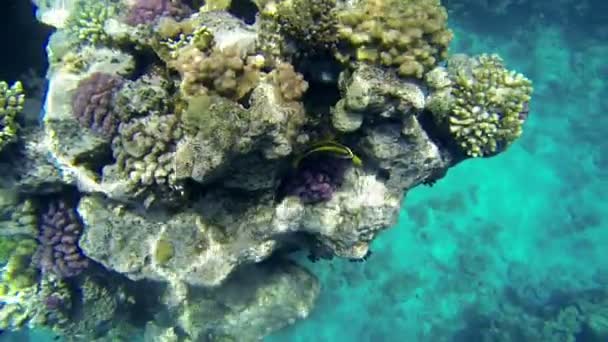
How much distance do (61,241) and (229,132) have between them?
369 centimetres

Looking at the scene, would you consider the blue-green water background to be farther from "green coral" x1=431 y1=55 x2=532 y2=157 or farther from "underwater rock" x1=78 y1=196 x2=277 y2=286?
"green coral" x1=431 y1=55 x2=532 y2=157

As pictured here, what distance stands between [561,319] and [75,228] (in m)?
13.9

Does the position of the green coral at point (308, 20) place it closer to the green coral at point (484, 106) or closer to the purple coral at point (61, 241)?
the green coral at point (484, 106)

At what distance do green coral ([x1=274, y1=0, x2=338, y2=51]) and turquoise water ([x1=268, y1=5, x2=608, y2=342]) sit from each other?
773cm

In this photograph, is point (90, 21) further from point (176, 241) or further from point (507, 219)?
point (507, 219)

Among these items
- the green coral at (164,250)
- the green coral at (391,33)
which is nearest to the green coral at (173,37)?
the green coral at (391,33)

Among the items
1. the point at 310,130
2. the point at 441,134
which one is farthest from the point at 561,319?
the point at 310,130

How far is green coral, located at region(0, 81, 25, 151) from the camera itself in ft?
16.6

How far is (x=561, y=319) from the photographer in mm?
13828

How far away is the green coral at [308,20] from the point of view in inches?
163

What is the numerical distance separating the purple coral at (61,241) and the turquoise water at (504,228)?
240 inches

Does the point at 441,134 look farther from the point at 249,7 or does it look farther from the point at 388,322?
the point at 388,322

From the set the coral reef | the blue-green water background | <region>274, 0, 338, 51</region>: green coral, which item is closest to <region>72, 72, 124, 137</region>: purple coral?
the coral reef

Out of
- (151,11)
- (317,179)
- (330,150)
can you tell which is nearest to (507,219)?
(317,179)
